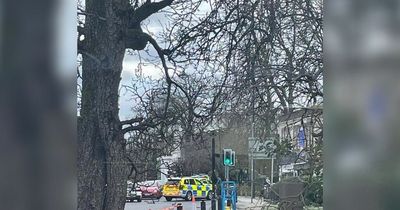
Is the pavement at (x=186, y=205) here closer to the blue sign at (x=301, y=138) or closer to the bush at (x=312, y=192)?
the bush at (x=312, y=192)

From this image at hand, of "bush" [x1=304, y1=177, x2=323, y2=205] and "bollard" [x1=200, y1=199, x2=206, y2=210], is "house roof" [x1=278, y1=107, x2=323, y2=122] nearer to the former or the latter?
"bush" [x1=304, y1=177, x2=323, y2=205]

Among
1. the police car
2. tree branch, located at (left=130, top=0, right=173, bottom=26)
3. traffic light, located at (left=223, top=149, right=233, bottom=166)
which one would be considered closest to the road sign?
traffic light, located at (left=223, top=149, right=233, bottom=166)

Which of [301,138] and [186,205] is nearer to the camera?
[186,205]

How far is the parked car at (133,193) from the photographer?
268cm

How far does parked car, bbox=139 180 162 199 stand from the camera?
106 inches

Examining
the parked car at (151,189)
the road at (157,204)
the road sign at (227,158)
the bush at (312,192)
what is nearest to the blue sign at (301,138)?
the bush at (312,192)

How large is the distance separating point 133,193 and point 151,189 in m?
0.10

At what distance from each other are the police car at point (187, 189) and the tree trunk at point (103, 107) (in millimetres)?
240

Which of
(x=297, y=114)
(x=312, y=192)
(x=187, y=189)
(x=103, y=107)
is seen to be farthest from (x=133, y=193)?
(x=297, y=114)

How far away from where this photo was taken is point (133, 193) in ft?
9.14

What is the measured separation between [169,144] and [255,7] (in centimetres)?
85

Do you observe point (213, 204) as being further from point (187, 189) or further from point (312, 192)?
point (312, 192)
